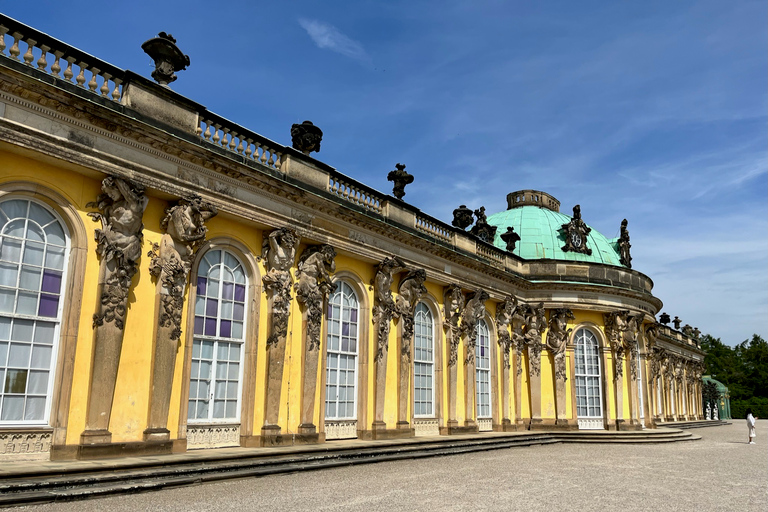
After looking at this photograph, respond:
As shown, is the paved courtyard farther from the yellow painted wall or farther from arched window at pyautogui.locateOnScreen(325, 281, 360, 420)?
arched window at pyautogui.locateOnScreen(325, 281, 360, 420)

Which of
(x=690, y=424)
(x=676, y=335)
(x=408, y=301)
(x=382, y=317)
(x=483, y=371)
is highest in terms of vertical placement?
(x=676, y=335)

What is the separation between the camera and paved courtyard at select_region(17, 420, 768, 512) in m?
9.70

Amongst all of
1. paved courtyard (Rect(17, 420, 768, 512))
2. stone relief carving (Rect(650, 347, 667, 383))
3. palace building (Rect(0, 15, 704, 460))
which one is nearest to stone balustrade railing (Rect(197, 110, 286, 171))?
palace building (Rect(0, 15, 704, 460))

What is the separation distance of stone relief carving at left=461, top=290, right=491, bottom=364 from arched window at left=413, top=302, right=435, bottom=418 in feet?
5.27

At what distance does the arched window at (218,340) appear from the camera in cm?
1410

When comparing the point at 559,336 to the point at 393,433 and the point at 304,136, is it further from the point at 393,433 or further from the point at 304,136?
the point at 304,136

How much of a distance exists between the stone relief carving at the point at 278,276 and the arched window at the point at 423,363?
6.49 metres

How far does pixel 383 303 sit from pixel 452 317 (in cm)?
422

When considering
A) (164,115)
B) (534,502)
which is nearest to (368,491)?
(534,502)

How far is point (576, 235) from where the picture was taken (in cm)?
3108

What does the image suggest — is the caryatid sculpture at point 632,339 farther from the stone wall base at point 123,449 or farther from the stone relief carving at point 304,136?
the stone wall base at point 123,449

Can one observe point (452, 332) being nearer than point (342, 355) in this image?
No

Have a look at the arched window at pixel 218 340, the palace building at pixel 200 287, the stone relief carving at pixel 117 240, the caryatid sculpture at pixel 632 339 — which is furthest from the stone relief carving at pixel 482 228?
the stone relief carving at pixel 117 240

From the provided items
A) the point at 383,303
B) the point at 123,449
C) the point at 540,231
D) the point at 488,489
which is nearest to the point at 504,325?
the point at 540,231
